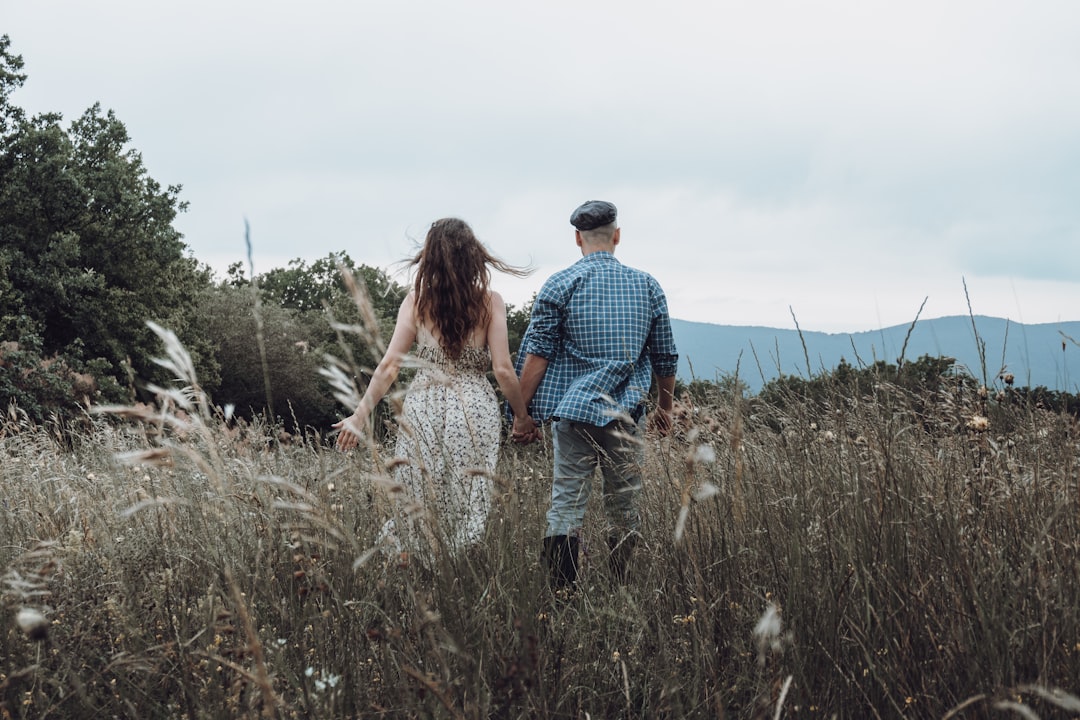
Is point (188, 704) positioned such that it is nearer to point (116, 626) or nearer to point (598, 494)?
point (116, 626)

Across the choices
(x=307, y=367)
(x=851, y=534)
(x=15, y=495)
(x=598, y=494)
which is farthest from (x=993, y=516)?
(x=307, y=367)

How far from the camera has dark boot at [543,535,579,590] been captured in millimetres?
3801

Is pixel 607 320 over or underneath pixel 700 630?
over

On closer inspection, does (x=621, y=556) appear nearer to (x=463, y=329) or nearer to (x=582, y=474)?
(x=582, y=474)

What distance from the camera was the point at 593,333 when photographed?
14.2 feet

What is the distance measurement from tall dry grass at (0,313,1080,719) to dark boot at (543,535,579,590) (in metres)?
0.53

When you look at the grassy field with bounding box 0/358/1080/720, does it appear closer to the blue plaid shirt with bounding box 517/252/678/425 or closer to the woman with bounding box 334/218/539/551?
the blue plaid shirt with bounding box 517/252/678/425

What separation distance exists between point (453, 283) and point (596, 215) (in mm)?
800

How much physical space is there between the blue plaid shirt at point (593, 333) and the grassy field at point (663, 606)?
107 cm

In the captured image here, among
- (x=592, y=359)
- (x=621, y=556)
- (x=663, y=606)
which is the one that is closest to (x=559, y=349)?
(x=592, y=359)

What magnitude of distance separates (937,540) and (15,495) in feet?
14.4

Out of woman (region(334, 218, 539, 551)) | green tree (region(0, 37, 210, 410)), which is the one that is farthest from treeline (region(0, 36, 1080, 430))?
woman (region(334, 218, 539, 551))

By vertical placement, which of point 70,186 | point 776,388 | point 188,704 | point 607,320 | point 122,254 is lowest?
point 188,704

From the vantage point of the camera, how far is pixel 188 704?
2.15 meters
